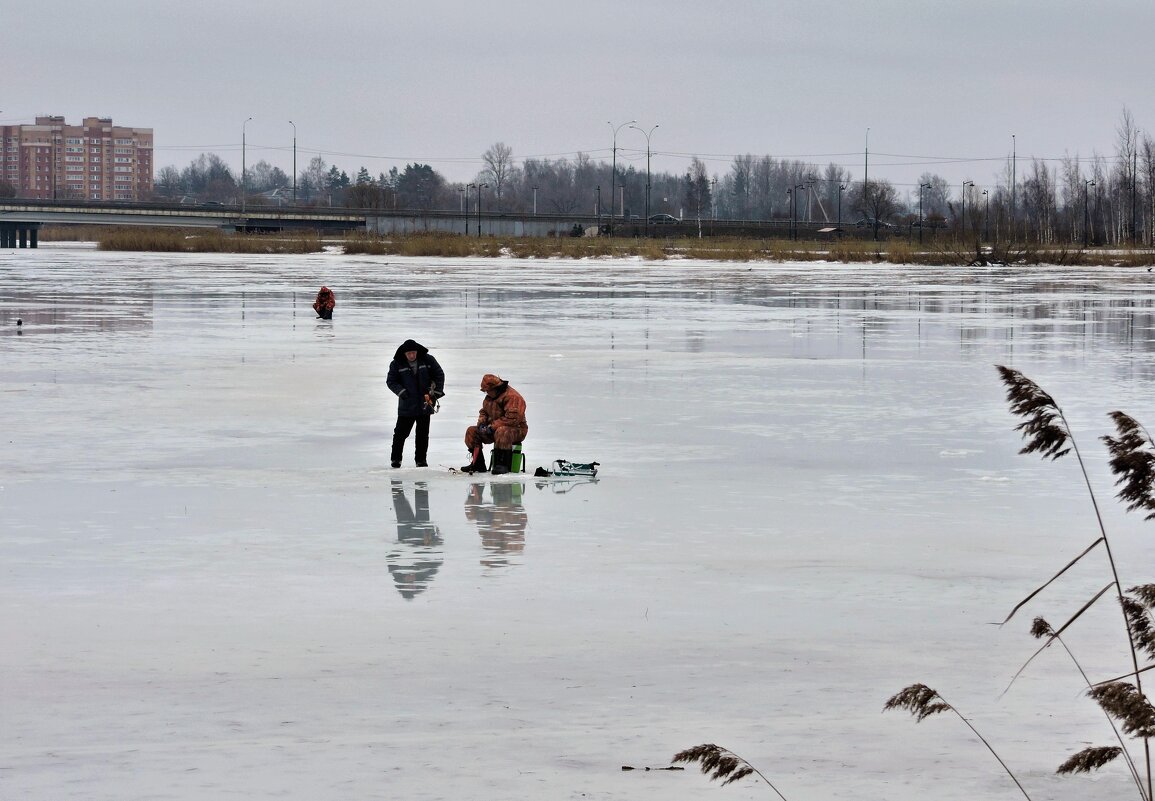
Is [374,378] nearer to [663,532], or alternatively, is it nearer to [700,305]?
[663,532]

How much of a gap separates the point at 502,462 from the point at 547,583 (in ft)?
13.6

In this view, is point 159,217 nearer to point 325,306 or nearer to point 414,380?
point 325,306

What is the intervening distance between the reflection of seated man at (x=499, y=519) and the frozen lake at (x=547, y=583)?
0.04m

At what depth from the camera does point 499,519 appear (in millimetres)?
11117

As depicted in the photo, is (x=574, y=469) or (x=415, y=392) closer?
(x=574, y=469)

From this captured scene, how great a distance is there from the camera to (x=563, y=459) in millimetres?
13688

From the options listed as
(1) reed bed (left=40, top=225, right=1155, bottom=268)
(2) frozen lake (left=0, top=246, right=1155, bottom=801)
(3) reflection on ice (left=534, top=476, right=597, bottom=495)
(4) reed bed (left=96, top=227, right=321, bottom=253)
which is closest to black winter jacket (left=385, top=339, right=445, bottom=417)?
(2) frozen lake (left=0, top=246, right=1155, bottom=801)

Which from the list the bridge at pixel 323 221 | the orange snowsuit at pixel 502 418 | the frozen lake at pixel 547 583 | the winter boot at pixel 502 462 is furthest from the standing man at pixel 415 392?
the bridge at pixel 323 221

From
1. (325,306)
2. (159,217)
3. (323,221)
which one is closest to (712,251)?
→ (159,217)

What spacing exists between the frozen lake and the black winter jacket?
0.51 m

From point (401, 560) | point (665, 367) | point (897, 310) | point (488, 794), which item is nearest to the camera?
point (488, 794)

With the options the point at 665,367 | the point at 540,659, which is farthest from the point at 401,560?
the point at 665,367

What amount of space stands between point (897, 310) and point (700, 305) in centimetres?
505

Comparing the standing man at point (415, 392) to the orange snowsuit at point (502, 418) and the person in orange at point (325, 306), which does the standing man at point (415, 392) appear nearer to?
the orange snowsuit at point (502, 418)
